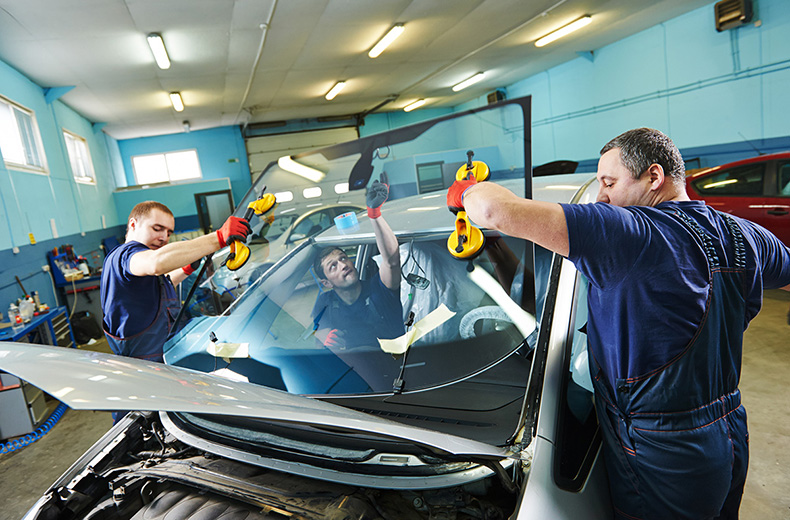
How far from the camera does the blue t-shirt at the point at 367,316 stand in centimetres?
156

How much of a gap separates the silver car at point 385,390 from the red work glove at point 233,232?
0.22m

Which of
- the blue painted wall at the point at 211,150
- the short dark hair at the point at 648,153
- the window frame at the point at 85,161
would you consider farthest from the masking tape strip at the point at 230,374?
the blue painted wall at the point at 211,150

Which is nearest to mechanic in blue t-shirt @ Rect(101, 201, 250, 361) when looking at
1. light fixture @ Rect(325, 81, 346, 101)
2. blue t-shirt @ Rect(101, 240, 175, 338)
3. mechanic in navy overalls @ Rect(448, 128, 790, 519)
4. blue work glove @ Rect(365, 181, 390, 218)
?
blue t-shirt @ Rect(101, 240, 175, 338)

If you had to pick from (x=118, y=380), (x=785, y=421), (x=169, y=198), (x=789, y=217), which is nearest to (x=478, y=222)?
(x=118, y=380)

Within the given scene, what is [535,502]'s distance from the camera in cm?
103

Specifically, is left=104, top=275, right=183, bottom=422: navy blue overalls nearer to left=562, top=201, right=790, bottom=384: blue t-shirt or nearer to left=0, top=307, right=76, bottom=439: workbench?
left=0, top=307, right=76, bottom=439: workbench

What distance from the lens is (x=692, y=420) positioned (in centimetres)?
114

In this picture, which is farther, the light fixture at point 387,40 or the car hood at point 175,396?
the light fixture at point 387,40

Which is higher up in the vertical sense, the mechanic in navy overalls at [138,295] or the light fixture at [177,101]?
the light fixture at [177,101]

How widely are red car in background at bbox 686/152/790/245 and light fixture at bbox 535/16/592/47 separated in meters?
3.88

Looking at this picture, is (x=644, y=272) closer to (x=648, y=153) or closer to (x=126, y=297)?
(x=648, y=153)

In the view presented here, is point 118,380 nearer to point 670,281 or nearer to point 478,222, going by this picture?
point 478,222

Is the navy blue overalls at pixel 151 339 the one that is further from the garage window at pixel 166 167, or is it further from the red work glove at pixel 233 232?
the garage window at pixel 166 167

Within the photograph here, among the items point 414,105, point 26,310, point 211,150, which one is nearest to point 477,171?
point 26,310
